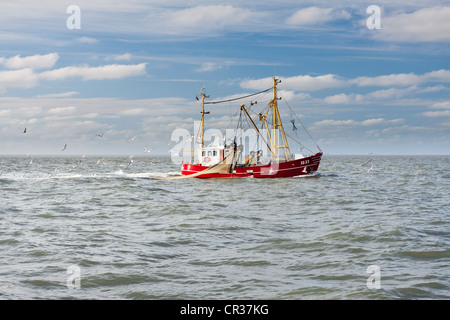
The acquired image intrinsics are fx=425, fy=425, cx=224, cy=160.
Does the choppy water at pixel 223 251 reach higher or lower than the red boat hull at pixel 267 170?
lower

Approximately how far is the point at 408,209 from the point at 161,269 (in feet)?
53.2

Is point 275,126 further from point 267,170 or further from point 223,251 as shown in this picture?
point 223,251

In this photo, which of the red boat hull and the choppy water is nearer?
the choppy water

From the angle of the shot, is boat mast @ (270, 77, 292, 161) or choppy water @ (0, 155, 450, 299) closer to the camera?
choppy water @ (0, 155, 450, 299)

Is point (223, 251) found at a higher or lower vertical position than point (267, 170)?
lower

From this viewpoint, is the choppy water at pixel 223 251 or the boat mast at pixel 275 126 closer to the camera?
the choppy water at pixel 223 251

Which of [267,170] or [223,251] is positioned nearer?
[223,251]

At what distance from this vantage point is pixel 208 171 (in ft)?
150

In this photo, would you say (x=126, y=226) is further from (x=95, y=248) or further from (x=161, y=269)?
(x=161, y=269)

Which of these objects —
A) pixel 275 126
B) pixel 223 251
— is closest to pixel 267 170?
pixel 275 126

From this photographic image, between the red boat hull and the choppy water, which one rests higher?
the red boat hull

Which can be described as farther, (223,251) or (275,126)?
(275,126)

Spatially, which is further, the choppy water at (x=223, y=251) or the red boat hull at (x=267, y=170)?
the red boat hull at (x=267, y=170)
